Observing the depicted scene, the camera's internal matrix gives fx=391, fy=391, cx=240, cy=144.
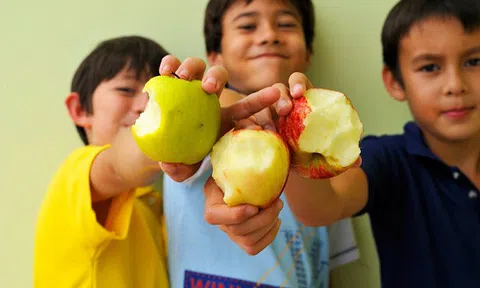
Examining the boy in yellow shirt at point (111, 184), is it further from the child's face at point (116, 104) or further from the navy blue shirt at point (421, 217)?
the navy blue shirt at point (421, 217)

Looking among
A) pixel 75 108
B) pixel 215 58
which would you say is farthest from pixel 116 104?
pixel 215 58

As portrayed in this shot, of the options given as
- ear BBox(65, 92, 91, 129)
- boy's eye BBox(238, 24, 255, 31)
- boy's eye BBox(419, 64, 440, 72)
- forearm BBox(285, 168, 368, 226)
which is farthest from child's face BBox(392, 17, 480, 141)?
ear BBox(65, 92, 91, 129)

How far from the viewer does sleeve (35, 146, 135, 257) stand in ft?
1.82

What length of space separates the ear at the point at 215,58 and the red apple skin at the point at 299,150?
0.46m

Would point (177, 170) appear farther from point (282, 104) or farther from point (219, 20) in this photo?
point (219, 20)

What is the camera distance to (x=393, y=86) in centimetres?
83

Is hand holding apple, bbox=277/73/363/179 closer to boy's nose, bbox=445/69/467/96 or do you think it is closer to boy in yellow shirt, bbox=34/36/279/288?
boy in yellow shirt, bbox=34/36/279/288

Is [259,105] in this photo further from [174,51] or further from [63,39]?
[63,39]

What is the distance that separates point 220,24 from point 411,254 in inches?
23.2

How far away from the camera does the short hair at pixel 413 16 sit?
2.34 ft

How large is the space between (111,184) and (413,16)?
63 centimetres

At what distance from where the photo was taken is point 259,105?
40cm

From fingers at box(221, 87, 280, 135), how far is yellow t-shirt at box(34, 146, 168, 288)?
9.7 inches

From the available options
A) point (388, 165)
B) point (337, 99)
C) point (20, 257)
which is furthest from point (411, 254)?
point (20, 257)
